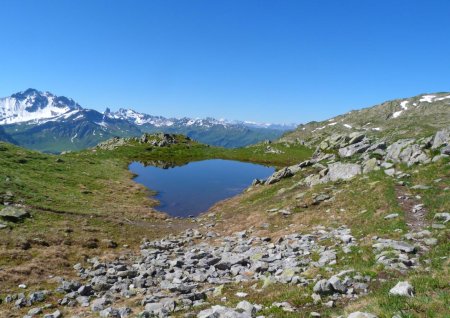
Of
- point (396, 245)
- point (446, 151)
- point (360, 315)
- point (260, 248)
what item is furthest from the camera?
point (446, 151)

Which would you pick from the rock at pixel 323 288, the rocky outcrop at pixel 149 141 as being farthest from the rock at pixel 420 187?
the rocky outcrop at pixel 149 141

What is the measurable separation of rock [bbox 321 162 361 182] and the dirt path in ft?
32.3

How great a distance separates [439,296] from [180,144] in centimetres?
15014

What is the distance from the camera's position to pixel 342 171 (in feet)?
145

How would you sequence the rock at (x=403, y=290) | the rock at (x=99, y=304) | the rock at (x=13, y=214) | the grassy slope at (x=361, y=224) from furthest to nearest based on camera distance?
the rock at (x=13, y=214)
the rock at (x=99, y=304)
the rock at (x=403, y=290)
the grassy slope at (x=361, y=224)

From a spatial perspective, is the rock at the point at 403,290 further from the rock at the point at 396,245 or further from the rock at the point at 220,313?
the rock at the point at 396,245

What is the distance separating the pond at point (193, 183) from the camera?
194 feet

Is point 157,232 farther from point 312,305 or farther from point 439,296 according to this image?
point 439,296

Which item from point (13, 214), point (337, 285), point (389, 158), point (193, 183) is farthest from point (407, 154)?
point (193, 183)

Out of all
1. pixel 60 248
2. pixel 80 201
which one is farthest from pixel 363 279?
pixel 80 201

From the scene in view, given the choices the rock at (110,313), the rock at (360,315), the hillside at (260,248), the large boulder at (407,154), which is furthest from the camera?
the large boulder at (407,154)

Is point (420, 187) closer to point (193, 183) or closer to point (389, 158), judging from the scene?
point (389, 158)

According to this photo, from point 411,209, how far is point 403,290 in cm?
1590

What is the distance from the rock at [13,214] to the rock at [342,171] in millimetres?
33936
